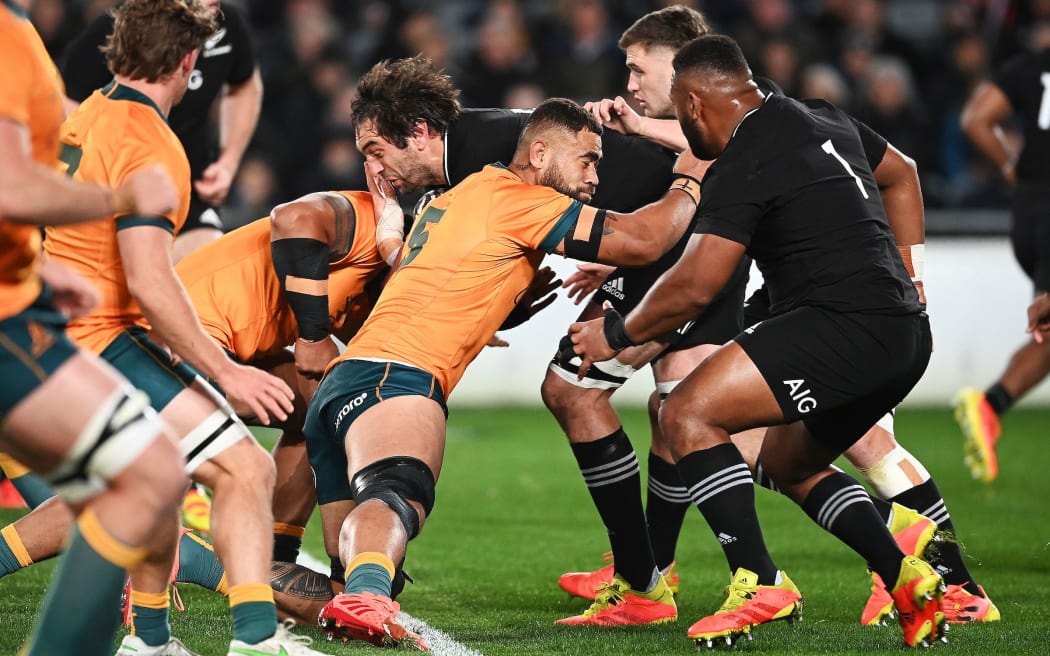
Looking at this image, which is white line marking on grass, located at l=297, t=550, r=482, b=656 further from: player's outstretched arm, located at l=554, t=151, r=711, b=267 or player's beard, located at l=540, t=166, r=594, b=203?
player's beard, located at l=540, t=166, r=594, b=203

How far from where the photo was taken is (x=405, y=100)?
5.68 m

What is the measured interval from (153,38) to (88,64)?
11.4 ft

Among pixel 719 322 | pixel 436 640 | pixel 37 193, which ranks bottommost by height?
pixel 436 640

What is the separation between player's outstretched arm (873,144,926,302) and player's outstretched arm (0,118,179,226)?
3490 millimetres

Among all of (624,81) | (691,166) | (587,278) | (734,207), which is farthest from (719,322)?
(624,81)

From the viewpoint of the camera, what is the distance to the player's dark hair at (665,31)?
6055 mm

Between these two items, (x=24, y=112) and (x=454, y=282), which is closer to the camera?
(x=24, y=112)

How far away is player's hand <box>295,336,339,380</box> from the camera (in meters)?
5.68

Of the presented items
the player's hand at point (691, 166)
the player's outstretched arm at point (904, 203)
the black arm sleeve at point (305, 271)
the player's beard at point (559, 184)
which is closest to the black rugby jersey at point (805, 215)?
the player's hand at point (691, 166)

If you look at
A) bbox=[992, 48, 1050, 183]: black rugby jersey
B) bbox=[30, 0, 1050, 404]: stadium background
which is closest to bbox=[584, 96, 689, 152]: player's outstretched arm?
bbox=[992, 48, 1050, 183]: black rugby jersey

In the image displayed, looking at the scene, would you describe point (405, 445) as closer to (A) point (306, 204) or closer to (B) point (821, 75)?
(A) point (306, 204)

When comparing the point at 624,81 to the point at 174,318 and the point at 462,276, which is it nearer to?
the point at 462,276

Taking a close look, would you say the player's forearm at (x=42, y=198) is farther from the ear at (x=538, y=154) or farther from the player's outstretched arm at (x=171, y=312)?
the ear at (x=538, y=154)

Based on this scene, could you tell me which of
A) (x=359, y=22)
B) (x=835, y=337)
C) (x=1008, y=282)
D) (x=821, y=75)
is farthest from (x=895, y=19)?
(x=835, y=337)
